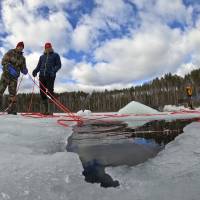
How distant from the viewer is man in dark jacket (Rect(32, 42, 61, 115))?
24.3 ft

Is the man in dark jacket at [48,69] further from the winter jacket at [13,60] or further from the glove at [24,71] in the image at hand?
the winter jacket at [13,60]

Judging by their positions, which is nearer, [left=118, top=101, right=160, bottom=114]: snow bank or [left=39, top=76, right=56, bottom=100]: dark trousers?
[left=39, top=76, right=56, bottom=100]: dark trousers

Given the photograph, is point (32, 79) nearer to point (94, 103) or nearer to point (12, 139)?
point (12, 139)

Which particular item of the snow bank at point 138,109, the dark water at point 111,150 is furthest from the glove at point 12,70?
the snow bank at point 138,109

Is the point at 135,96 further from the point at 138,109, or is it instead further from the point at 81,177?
the point at 81,177

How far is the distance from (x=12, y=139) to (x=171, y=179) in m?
1.71

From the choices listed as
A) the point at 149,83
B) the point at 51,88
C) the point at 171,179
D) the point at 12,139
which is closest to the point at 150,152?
the point at 171,179

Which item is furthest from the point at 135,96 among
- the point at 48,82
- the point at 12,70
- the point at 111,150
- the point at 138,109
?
the point at 111,150

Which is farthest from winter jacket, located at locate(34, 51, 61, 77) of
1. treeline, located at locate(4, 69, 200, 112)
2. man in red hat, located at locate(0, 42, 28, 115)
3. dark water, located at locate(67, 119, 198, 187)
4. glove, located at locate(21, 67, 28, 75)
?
treeline, located at locate(4, 69, 200, 112)

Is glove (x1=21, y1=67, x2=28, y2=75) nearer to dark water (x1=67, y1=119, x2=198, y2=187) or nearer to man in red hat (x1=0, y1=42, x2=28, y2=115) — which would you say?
man in red hat (x1=0, y1=42, x2=28, y2=115)

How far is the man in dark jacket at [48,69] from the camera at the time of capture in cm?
742

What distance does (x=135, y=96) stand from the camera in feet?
127

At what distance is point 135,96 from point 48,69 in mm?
31977

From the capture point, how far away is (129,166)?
2.15 meters
